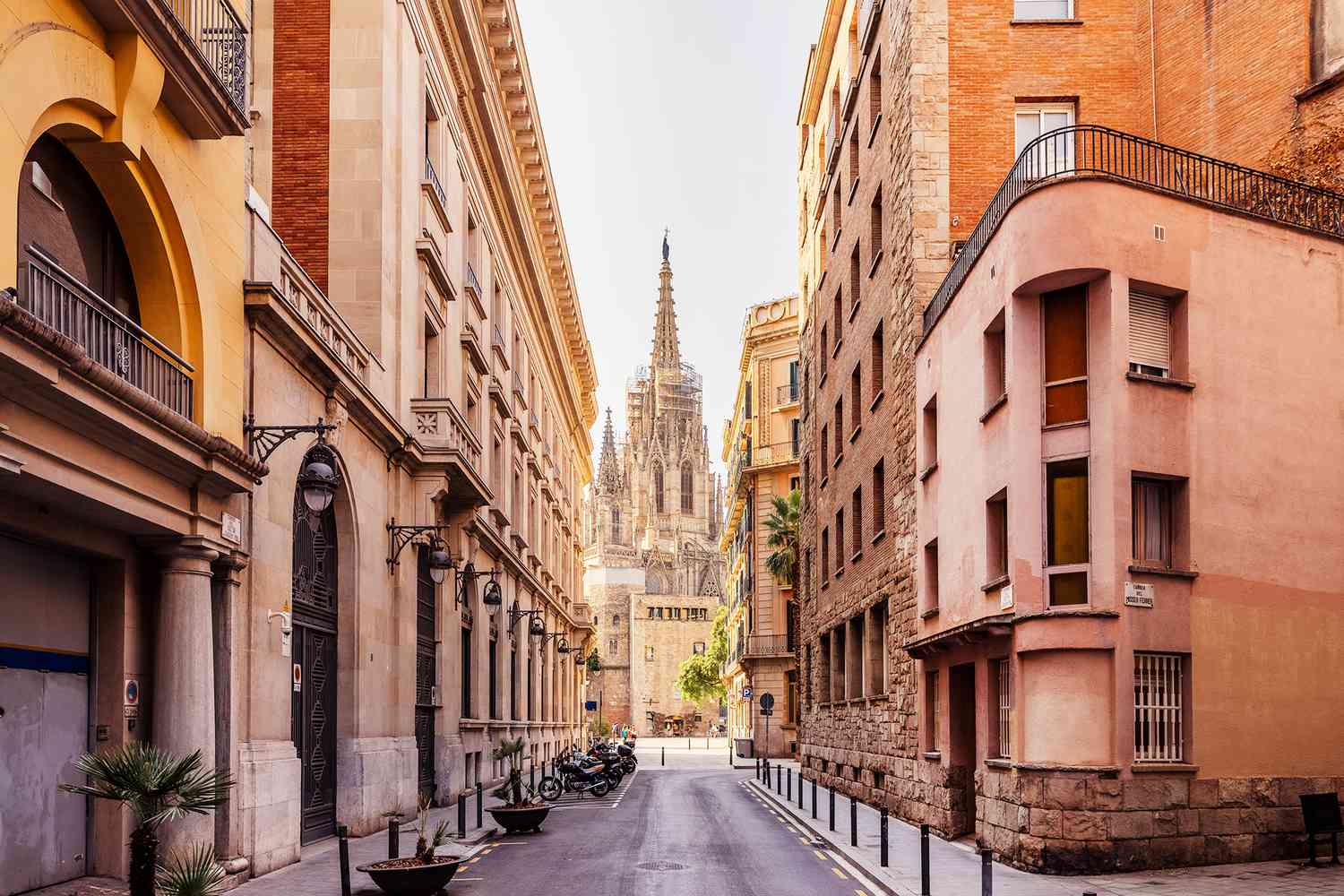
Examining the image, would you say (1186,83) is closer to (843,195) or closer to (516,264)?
(843,195)

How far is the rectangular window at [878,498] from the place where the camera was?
2859cm

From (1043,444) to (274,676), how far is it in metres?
10.2

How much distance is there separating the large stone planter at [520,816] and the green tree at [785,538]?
38.1 metres

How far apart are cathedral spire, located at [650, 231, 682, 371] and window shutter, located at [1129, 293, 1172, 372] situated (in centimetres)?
16471

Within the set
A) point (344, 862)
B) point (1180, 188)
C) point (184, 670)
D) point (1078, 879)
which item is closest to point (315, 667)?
point (184, 670)

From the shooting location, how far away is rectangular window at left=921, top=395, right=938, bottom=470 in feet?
78.2

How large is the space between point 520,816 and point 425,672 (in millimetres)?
7139

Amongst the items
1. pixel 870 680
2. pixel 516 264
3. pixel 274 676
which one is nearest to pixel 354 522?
pixel 274 676

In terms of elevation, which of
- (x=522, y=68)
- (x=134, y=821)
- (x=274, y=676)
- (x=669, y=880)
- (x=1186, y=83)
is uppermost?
(x=522, y=68)

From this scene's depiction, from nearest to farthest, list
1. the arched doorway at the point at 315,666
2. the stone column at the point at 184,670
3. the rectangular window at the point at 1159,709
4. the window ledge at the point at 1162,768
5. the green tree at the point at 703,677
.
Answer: the stone column at the point at 184,670 → the window ledge at the point at 1162,768 → the rectangular window at the point at 1159,709 → the arched doorway at the point at 315,666 → the green tree at the point at 703,677

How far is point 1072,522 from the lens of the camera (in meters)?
17.3

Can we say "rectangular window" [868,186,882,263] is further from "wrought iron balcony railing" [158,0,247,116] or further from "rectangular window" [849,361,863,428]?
"wrought iron balcony railing" [158,0,247,116]

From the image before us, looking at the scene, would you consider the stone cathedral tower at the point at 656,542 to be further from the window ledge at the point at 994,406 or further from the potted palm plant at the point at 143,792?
the potted palm plant at the point at 143,792

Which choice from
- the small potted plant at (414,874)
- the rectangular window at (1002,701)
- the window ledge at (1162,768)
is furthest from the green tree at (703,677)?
the small potted plant at (414,874)
